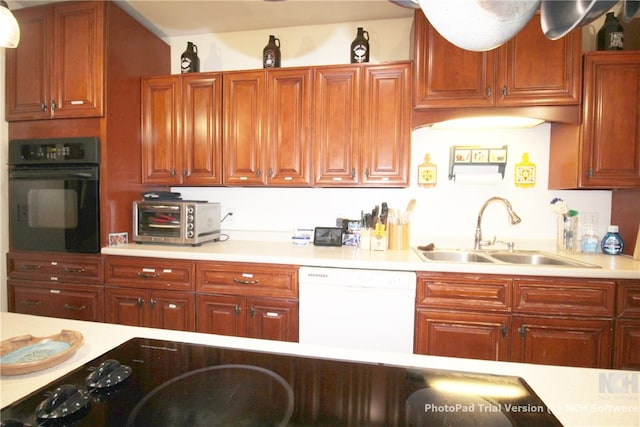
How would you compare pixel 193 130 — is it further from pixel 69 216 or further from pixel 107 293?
pixel 107 293

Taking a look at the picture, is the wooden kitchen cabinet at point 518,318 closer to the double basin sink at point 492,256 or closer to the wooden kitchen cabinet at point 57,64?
the double basin sink at point 492,256

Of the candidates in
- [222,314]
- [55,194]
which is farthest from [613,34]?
[55,194]

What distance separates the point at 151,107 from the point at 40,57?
74 centimetres

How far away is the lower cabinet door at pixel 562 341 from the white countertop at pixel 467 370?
109cm

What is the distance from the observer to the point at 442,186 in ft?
7.43

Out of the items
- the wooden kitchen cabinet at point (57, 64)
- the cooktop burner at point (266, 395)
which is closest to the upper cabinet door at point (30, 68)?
the wooden kitchen cabinet at point (57, 64)

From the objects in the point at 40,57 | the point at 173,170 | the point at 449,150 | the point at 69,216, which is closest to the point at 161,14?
the point at 40,57

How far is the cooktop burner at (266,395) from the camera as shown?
46cm

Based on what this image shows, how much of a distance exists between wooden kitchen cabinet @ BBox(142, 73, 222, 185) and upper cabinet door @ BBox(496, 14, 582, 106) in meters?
1.91

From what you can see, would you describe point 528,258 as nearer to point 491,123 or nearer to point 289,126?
point 491,123

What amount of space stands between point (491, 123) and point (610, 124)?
0.62m

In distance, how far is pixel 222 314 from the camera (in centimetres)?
184

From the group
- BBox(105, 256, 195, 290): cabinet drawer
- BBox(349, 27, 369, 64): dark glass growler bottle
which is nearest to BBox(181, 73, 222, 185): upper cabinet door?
BBox(105, 256, 195, 290): cabinet drawer

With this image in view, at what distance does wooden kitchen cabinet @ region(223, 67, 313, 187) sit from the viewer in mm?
2084
